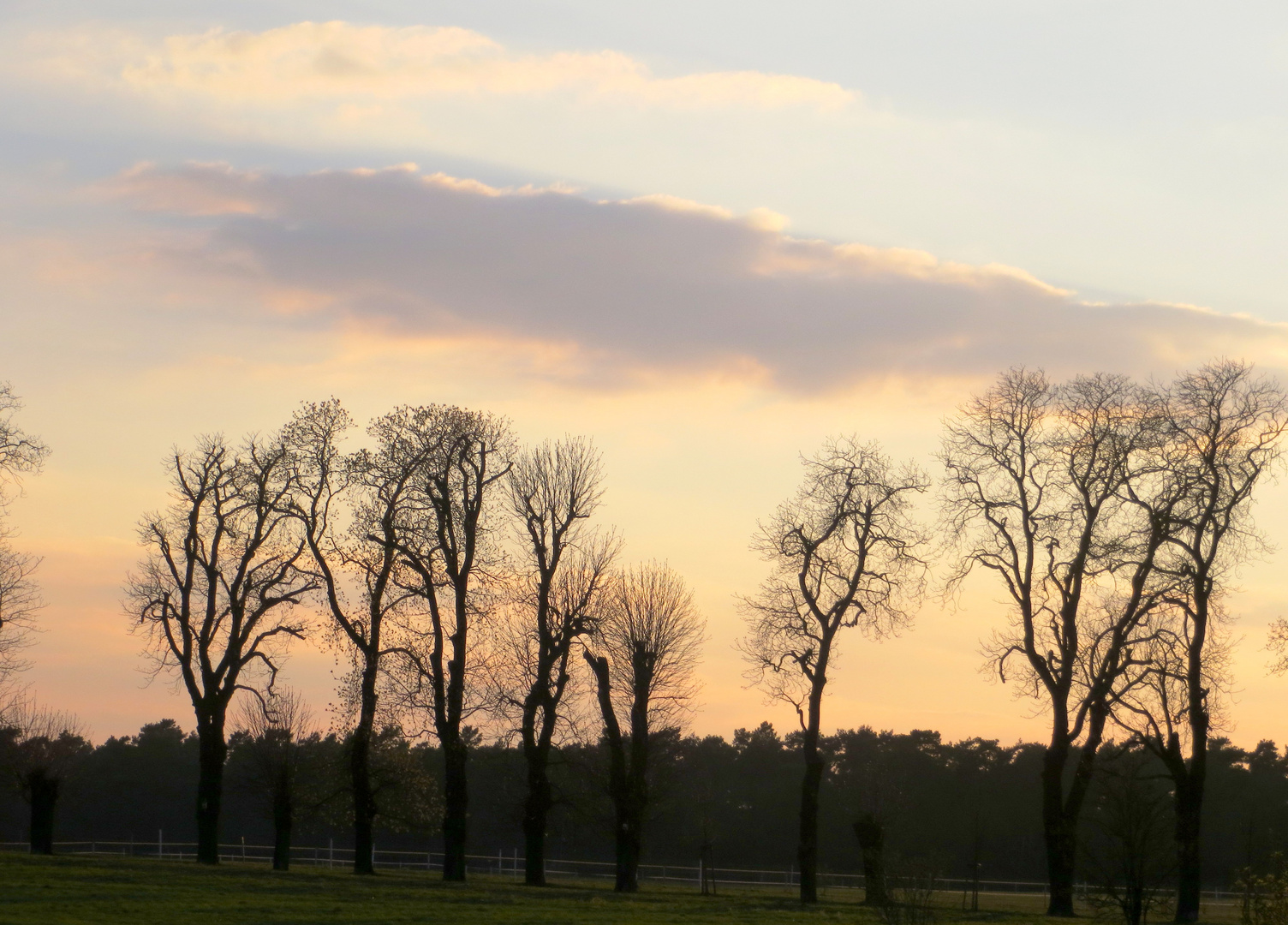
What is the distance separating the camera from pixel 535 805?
41750mm

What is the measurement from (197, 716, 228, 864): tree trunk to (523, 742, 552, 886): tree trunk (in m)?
10.3

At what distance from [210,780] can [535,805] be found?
11002mm

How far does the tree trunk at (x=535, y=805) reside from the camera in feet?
136

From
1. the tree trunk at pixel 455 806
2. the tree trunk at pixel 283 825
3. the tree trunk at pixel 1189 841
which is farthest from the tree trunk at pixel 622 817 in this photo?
the tree trunk at pixel 1189 841

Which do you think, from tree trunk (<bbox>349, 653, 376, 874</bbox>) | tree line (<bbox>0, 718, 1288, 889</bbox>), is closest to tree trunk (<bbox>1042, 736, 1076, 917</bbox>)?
tree trunk (<bbox>349, 653, 376, 874</bbox>)

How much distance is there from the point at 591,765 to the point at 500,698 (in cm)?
1489

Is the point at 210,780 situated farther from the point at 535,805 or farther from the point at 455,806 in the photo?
the point at 535,805

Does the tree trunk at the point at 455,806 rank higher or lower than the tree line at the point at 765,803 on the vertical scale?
higher

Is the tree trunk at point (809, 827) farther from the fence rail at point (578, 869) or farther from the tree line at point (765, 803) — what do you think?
the tree line at point (765, 803)

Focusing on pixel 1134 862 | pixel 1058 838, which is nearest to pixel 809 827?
pixel 1058 838

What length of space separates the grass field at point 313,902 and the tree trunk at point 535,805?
45.1 inches

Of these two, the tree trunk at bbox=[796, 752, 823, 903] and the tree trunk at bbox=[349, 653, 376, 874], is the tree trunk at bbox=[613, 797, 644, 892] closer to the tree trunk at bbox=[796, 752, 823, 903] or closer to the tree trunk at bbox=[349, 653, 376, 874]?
the tree trunk at bbox=[796, 752, 823, 903]

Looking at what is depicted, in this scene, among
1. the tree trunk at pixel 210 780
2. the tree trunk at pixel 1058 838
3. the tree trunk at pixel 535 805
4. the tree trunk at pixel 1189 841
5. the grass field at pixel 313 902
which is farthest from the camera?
the tree trunk at pixel 210 780

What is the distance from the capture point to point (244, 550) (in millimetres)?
42438
